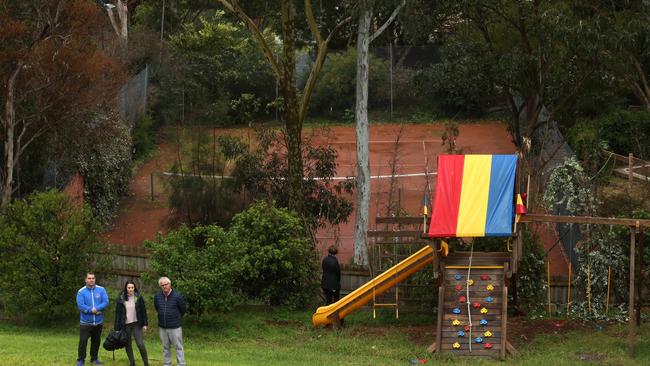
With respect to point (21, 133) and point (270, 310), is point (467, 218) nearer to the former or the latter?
point (270, 310)

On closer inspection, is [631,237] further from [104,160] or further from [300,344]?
[104,160]

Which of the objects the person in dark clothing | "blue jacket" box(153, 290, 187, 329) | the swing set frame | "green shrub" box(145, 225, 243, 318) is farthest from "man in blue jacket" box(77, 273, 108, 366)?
the swing set frame

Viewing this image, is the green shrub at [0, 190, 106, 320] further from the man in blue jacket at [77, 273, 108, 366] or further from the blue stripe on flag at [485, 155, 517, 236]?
the blue stripe on flag at [485, 155, 517, 236]

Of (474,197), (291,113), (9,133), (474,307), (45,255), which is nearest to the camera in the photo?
(474,307)

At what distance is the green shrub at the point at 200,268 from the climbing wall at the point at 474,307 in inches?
178

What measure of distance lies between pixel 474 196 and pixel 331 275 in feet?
11.7

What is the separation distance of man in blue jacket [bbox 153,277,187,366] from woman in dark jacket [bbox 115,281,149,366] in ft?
1.24

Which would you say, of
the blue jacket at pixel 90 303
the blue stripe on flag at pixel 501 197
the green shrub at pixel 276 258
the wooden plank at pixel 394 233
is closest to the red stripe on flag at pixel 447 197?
the blue stripe on flag at pixel 501 197

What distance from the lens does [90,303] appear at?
16.6 metres

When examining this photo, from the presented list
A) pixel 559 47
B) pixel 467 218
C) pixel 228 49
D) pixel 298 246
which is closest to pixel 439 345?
pixel 467 218

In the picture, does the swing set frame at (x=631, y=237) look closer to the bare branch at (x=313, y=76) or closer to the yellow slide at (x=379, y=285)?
the yellow slide at (x=379, y=285)

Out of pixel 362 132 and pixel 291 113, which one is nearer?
pixel 291 113

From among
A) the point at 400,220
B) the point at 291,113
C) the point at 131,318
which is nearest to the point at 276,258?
the point at 400,220

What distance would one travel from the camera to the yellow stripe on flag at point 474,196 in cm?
2039
